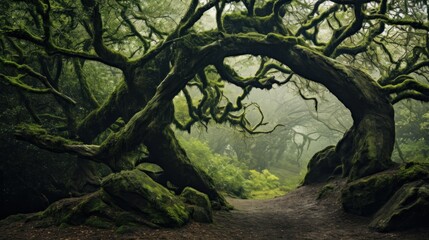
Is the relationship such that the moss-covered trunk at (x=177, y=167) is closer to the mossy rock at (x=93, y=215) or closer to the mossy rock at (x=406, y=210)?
the mossy rock at (x=93, y=215)

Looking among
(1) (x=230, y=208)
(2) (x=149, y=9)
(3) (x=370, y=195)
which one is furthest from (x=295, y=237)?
(2) (x=149, y=9)

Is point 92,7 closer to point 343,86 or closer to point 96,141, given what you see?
point 96,141

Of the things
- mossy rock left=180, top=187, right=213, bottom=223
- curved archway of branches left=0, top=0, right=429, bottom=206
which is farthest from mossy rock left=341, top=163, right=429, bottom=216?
mossy rock left=180, top=187, right=213, bottom=223

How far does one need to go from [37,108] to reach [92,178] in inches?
153

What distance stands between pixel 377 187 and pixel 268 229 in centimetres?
311

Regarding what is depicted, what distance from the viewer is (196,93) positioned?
1152 inches

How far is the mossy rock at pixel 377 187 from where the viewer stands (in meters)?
7.54

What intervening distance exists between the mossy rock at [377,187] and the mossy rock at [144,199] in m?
4.62

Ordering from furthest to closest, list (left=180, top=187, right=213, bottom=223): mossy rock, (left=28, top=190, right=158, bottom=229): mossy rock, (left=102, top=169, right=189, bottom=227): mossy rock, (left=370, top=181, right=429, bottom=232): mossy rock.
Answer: (left=180, top=187, right=213, bottom=223): mossy rock < (left=102, top=169, right=189, bottom=227): mossy rock < (left=28, top=190, right=158, bottom=229): mossy rock < (left=370, top=181, right=429, bottom=232): mossy rock

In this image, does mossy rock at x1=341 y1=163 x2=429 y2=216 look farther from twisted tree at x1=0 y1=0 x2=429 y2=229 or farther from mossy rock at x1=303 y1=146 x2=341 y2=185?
mossy rock at x1=303 y1=146 x2=341 y2=185

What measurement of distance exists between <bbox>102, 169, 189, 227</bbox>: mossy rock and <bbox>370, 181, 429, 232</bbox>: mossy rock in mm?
4649

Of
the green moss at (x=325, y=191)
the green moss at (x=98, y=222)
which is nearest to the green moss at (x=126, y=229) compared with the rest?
the green moss at (x=98, y=222)

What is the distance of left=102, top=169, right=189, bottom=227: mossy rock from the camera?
710 centimetres

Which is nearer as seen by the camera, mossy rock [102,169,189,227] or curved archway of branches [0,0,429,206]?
mossy rock [102,169,189,227]
